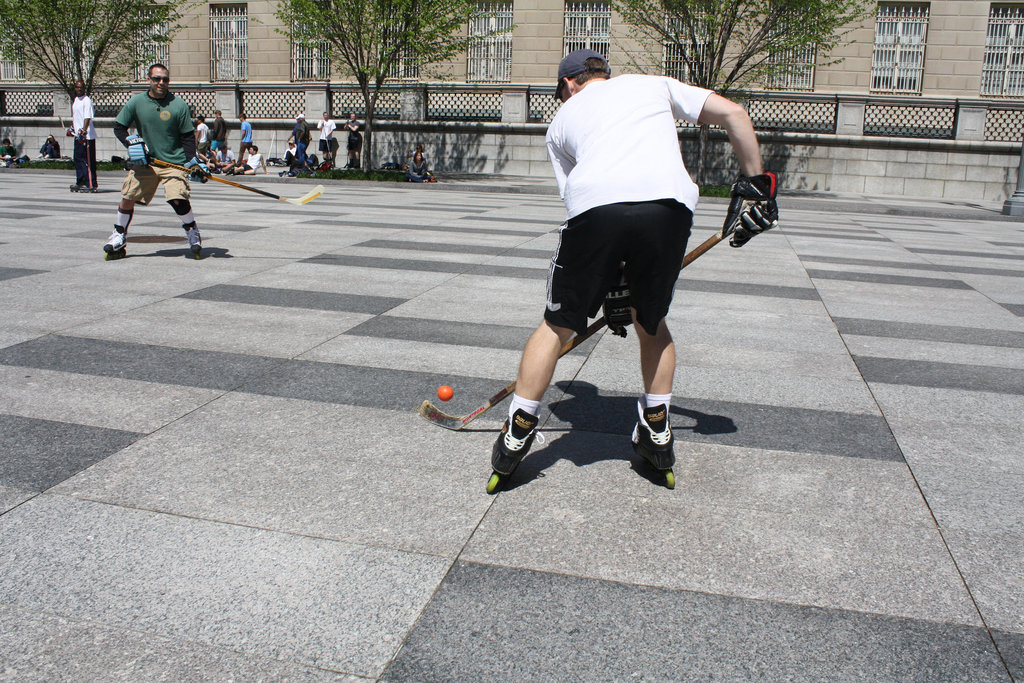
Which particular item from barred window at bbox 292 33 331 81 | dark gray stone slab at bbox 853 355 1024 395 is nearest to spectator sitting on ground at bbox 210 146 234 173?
barred window at bbox 292 33 331 81

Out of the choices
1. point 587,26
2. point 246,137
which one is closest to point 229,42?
point 246,137

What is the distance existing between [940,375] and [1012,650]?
322 cm

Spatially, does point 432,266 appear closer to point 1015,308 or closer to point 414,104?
point 1015,308

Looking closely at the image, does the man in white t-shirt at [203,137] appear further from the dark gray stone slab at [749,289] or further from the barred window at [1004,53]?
the barred window at [1004,53]

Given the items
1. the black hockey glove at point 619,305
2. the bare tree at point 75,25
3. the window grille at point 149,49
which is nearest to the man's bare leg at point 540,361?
the black hockey glove at point 619,305

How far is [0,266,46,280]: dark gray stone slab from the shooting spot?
7305mm

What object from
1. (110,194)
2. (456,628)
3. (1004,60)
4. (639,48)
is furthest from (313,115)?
(456,628)

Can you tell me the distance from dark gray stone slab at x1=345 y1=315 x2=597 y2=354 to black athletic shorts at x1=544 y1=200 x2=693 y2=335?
2277 millimetres

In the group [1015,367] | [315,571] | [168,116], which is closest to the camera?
[315,571]

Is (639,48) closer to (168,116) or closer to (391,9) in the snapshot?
(391,9)

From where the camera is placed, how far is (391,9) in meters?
21.9

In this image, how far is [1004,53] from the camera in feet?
85.9

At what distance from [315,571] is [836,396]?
3.17 meters

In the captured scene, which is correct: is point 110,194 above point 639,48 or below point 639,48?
below
